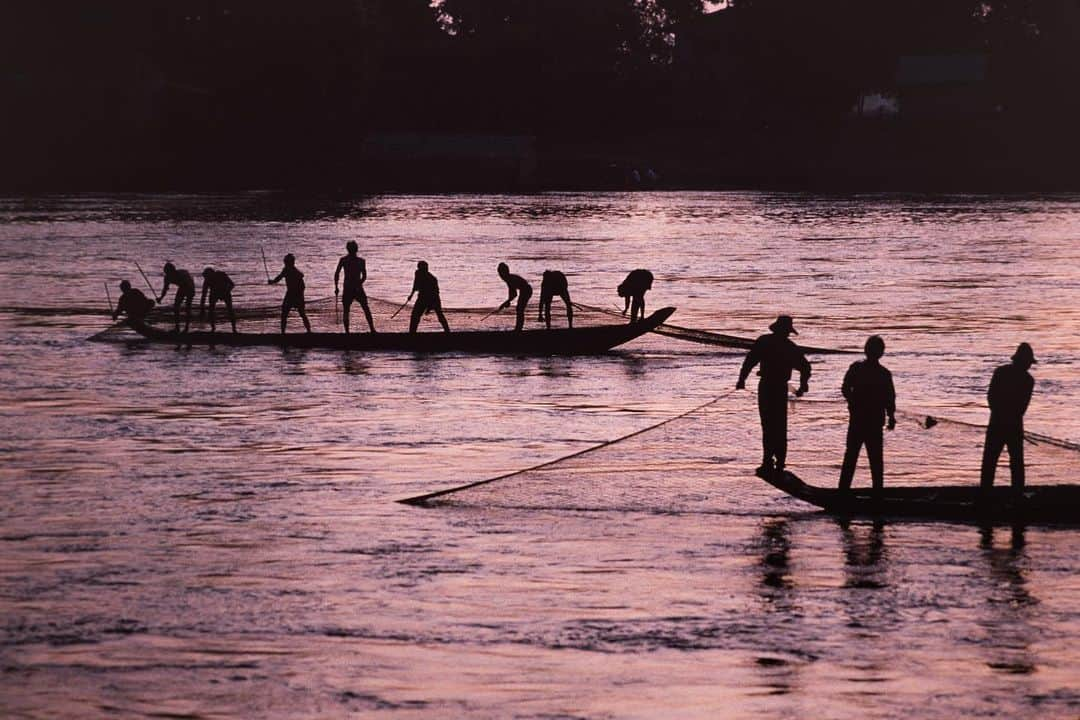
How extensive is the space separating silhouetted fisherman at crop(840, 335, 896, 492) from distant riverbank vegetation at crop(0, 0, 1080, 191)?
→ 135770 millimetres

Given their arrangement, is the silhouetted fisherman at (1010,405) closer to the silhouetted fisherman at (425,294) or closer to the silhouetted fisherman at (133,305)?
the silhouetted fisherman at (425,294)

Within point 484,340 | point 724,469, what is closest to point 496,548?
point 724,469

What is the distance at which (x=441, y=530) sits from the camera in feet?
76.6

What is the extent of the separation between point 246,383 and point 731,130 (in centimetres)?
13305

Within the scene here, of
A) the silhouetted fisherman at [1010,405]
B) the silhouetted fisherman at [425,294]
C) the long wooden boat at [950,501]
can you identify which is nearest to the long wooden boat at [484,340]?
the silhouetted fisherman at [425,294]

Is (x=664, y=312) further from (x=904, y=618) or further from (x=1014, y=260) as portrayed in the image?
(x=1014, y=260)

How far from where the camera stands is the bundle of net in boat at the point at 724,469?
80.4ft

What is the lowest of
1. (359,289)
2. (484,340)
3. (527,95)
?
(484,340)

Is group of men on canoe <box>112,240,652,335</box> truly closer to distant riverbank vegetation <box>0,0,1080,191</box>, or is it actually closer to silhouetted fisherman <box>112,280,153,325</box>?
silhouetted fisherman <box>112,280,153,325</box>

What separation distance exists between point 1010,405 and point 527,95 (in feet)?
472

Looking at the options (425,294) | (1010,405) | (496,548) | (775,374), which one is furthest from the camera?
(425,294)

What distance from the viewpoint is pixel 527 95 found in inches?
6407

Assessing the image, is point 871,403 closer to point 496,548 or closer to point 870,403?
point 870,403

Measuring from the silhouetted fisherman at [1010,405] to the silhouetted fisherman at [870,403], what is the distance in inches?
42.3
